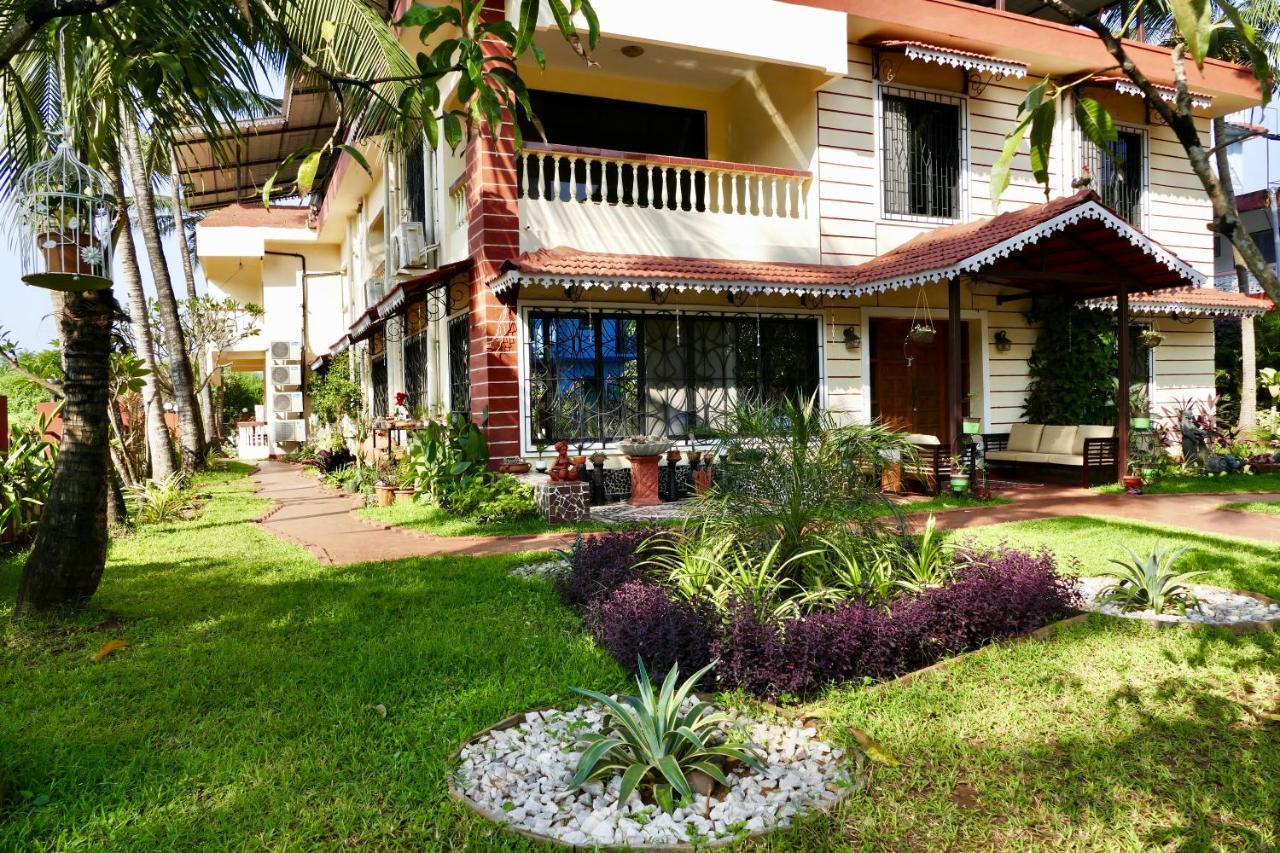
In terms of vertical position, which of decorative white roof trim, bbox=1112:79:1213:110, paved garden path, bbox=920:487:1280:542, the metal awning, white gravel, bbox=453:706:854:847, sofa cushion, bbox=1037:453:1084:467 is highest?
the metal awning

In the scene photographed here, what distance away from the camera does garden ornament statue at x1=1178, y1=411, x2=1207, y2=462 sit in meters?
12.7

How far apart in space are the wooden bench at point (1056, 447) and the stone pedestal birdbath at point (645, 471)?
549 centimetres

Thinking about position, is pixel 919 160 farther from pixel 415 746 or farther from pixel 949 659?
pixel 415 746

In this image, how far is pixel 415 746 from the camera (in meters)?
3.30

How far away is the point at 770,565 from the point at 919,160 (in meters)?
9.50

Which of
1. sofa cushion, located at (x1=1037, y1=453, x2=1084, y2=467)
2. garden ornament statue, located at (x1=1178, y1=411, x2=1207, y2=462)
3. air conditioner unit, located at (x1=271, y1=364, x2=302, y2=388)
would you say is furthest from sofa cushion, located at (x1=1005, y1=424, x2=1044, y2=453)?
air conditioner unit, located at (x1=271, y1=364, x2=302, y2=388)

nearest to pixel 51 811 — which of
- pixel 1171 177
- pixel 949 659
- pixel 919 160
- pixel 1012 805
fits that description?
pixel 1012 805

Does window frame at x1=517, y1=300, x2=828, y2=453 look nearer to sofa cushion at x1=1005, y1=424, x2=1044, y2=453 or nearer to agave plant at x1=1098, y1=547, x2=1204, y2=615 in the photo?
sofa cushion at x1=1005, y1=424, x2=1044, y2=453

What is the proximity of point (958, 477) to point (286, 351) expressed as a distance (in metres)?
18.7

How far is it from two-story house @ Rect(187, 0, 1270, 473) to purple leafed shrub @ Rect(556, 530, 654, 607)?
4.43 meters

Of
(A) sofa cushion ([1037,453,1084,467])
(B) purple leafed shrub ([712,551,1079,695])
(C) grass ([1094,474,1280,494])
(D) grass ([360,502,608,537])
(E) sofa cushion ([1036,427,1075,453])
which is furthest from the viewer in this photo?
(E) sofa cushion ([1036,427,1075,453])

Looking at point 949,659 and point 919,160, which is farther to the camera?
point 919,160

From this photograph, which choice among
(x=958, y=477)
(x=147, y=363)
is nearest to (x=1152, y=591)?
(x=958, y=477)

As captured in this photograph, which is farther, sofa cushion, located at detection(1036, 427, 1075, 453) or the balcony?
sofa cushion, located at detection(1036, 427, 1075, 453)
